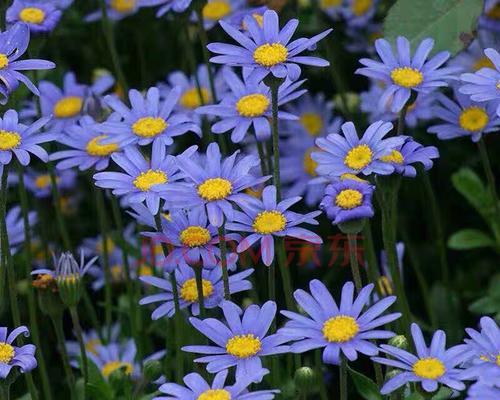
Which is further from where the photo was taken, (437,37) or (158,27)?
(158,27)

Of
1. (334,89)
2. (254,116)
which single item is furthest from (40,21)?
(334,89)

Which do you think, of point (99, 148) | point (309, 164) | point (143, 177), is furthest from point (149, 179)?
point (309, 164)

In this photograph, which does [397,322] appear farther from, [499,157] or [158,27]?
[158,27]

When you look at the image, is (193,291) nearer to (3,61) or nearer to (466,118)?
(3,61)

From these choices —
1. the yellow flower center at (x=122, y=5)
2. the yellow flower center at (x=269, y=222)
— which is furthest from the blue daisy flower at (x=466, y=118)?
the yellow flower center at (x=122, y=5)

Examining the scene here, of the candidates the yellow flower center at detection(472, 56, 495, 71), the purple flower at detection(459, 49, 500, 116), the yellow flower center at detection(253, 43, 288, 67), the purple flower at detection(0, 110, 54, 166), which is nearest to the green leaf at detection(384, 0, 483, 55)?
the purple flower at detection(459, 49, 500, 116)

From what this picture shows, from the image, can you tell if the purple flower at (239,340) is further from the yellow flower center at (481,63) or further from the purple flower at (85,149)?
the yellow flower center at (481,63)

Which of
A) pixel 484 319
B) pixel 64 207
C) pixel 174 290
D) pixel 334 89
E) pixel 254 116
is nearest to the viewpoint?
pixel 484 319
